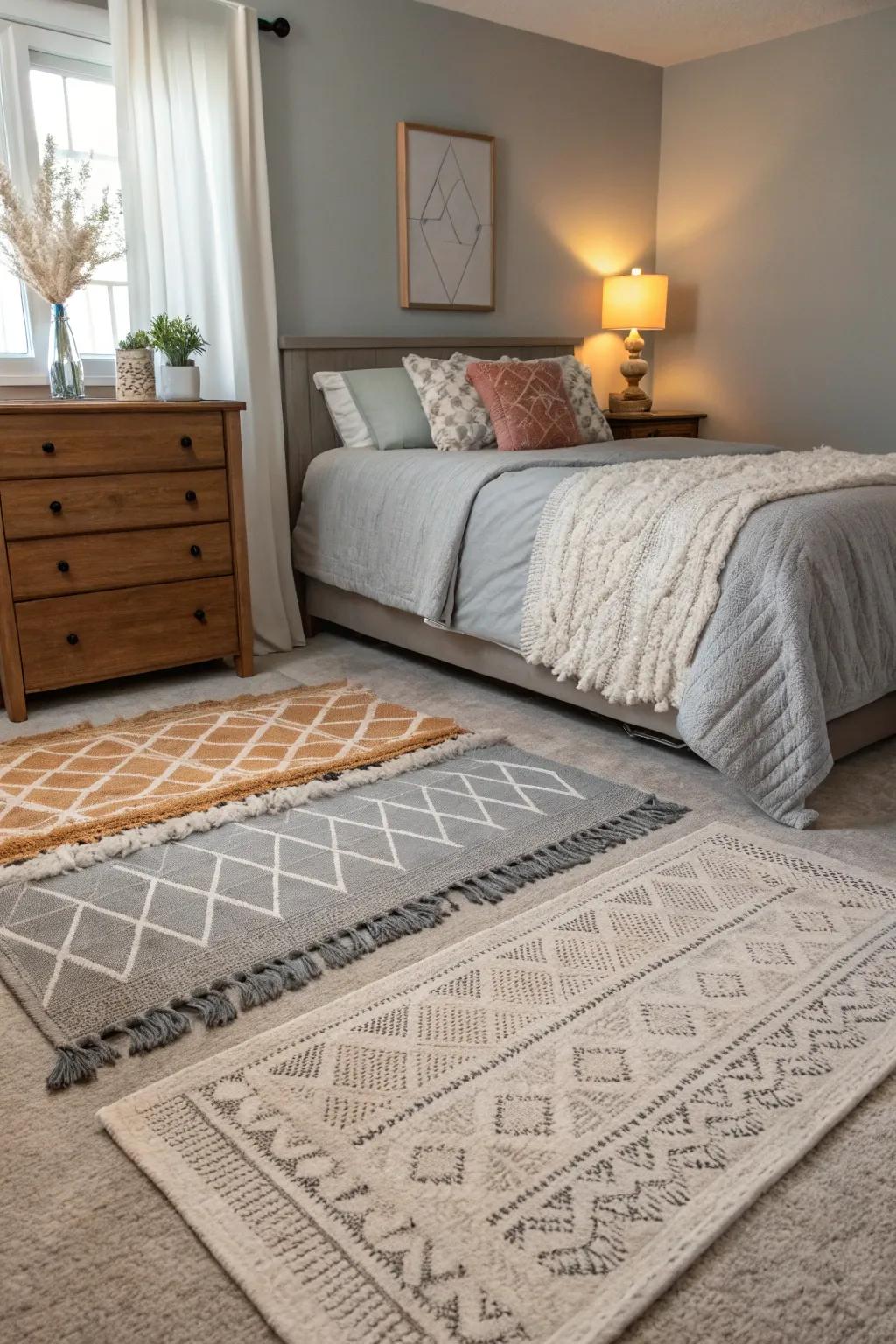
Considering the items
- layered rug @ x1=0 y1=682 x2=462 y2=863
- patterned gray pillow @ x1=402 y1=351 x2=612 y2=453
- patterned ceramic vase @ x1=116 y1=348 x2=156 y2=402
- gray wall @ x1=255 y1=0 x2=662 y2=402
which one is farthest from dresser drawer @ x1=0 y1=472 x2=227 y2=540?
gray wall @ x1=255 y1=0 x2=662 y2=402

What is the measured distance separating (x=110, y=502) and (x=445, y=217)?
6.49ft

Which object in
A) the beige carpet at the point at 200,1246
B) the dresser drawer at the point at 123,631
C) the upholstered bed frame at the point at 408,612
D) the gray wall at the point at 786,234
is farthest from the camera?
the gray wall at the point at 786,234

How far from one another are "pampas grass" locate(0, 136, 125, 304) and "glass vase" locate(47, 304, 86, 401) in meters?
0.05

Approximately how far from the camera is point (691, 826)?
211 cm

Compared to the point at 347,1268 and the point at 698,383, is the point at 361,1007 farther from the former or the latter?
the point at 698,383

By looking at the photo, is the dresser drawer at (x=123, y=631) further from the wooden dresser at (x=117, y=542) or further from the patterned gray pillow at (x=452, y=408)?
the patterned gray pillow at (x=452, y=408)

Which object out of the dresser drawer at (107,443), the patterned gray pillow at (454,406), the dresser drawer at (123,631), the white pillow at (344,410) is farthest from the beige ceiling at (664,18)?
the dresser drawer at (123,631)

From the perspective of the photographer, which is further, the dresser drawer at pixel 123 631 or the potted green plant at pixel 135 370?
the potted green plant at pixel 135 370

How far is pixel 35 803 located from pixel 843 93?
4.05 m

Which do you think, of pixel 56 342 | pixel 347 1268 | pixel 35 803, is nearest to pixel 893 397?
pixel 56 342

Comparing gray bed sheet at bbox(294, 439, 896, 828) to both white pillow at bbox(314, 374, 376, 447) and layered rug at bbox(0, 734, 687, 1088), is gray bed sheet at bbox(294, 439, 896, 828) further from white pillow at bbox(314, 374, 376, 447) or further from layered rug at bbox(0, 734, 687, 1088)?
white pillow at bbox(314, 374, 376, 447)

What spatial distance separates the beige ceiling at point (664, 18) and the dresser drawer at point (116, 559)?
2327 millimetres

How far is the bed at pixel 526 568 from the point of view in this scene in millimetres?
2092

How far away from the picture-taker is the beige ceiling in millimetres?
3875
